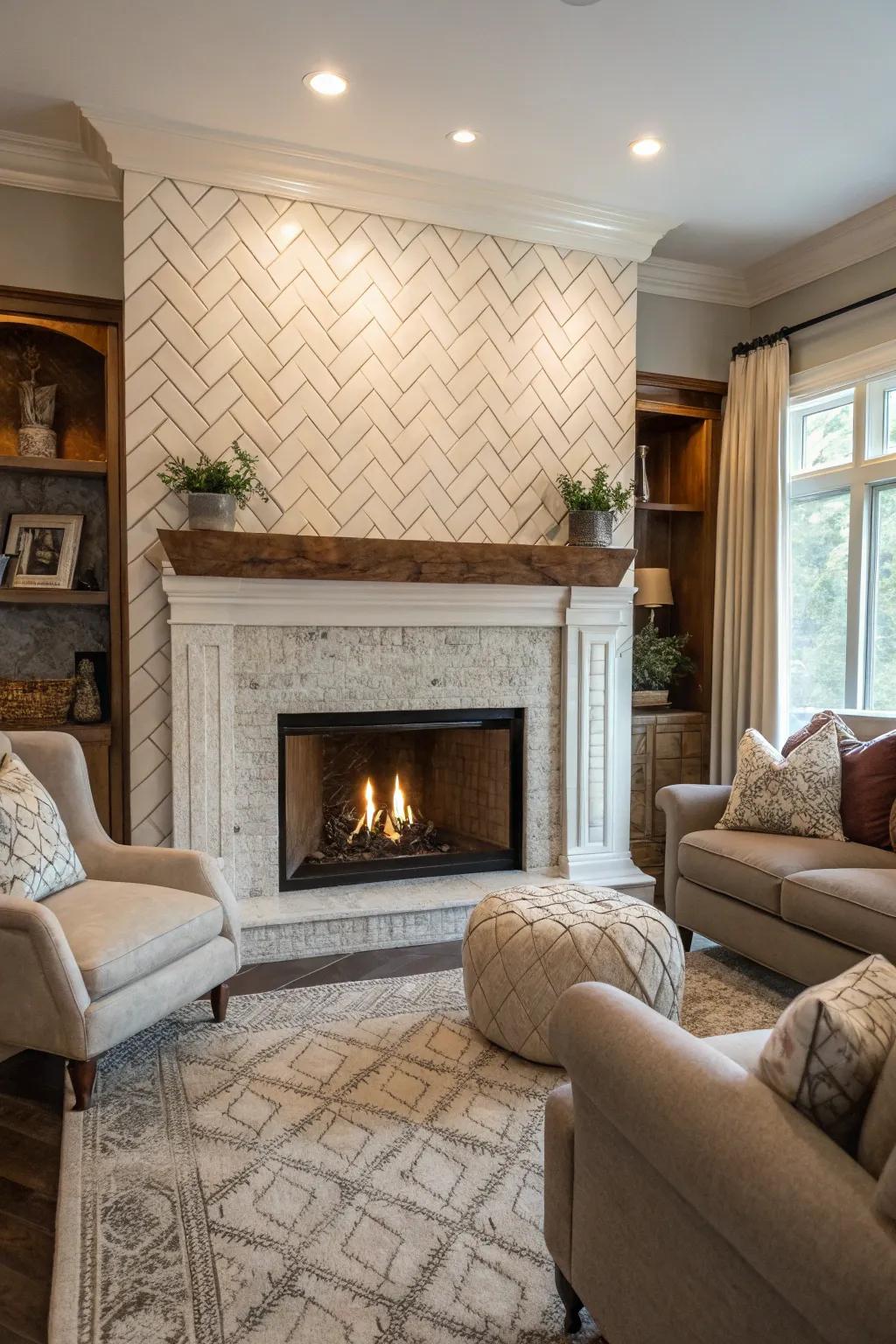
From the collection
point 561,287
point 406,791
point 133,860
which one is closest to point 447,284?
point 561,287

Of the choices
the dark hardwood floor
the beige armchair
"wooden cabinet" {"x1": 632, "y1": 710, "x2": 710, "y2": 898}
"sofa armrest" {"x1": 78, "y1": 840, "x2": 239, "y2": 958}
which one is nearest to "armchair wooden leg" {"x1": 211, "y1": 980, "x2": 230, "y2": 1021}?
the beige armchair

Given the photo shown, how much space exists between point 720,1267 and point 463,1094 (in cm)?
131

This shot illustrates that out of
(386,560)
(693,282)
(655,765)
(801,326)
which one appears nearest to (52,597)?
(386,560)

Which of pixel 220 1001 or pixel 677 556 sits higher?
pixel 677 556

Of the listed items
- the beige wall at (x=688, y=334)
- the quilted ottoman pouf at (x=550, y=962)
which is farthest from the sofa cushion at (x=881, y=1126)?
the beige wall at (x=688, y=334)

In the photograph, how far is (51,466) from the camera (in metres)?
3.63

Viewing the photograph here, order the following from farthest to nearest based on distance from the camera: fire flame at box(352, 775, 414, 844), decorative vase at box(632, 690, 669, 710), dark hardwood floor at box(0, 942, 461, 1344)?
decorative vase at box(632, 690, 669, 710) → fire flame at box(352, 775, 414, 844) → dark hardwood floor at box(0, 942, 461, 1344)

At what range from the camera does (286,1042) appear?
2.70 m

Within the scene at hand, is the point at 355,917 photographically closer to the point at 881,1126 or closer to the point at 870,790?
the point at 870,790

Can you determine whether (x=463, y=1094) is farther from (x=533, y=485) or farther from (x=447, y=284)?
(x=447, y=284)

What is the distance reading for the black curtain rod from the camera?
13.0ft

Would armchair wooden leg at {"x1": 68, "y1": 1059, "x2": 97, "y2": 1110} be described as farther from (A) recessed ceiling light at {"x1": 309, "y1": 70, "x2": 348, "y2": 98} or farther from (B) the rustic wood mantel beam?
(A) recessed ceiling light at {"x1": 309, "y1": 70, "x2": 348, "y2": 98}

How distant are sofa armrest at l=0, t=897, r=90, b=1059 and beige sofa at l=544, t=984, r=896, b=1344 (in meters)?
1.25

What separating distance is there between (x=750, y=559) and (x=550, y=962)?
8.83 ft
